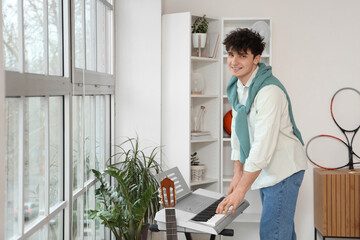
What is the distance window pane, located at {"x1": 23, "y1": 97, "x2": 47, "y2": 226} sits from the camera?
1.88m

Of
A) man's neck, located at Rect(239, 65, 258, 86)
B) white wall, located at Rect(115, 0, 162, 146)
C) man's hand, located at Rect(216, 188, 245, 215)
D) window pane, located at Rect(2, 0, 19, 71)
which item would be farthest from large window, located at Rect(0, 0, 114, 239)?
man's neck, located at Rect(239, 65, 258, 86)

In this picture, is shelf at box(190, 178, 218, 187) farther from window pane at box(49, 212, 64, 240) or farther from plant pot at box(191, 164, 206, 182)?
window pane at box(49, 212, 64, 240)

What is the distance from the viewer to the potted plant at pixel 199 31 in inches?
152

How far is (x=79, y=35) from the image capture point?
265 centimetres

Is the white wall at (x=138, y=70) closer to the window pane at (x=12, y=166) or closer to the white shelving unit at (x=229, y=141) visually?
the white shelving unit at (x=229, y=141)

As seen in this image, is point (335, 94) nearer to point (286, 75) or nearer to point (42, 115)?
point (286, 75)

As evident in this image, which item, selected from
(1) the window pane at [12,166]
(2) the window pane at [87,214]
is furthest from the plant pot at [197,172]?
(1) the window pane at [12,166]

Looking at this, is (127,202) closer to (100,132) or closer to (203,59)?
(100,132)

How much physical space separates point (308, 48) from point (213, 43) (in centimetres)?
85

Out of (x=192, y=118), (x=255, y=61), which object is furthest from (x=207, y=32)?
(x=255, y=61)

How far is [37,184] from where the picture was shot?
6.57ft

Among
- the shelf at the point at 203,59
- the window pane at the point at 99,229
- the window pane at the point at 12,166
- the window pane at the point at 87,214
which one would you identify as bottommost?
the window pane at the point at 99,229

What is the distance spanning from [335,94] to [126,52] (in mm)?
1803

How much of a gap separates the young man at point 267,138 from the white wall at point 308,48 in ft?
5.48
